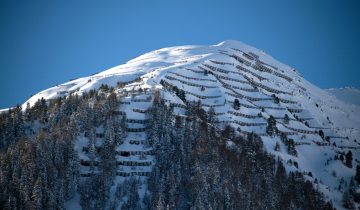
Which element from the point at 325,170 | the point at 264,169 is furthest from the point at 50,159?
the point at 325,170

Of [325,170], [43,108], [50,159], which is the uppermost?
[43,108]

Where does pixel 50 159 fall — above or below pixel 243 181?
above

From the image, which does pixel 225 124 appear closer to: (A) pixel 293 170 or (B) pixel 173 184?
(A) pixel 293 170

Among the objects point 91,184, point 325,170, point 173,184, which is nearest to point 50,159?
point 91,184

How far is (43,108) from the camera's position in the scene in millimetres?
183750

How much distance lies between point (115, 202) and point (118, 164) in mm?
16852

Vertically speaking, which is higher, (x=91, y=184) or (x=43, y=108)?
(x=43, y=108)

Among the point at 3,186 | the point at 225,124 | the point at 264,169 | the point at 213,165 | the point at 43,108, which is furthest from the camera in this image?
the point at 225,124

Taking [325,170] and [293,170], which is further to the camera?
[325,170]

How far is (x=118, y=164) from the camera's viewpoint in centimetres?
15500

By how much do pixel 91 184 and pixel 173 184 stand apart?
22.3 metres

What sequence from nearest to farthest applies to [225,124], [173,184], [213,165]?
[173,184] < [213,165] < [225,124]

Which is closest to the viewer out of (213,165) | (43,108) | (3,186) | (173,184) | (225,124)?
(3,186)

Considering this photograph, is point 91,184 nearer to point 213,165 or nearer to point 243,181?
point 213,165
